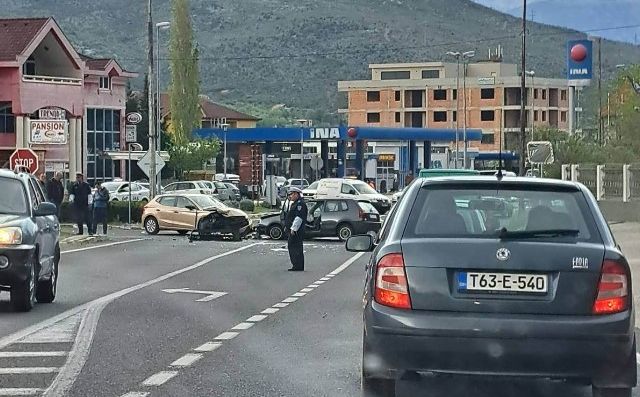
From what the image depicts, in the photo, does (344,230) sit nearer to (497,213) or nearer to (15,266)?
(15,266)

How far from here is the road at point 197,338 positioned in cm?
978

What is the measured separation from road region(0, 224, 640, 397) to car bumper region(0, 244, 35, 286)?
0.43 metres

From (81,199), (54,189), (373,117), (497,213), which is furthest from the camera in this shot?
(373,117)

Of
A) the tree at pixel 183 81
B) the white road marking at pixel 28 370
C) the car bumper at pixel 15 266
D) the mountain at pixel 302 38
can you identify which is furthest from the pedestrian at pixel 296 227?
the mountain at pixel 302 38

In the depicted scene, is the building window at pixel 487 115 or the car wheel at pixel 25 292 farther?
the building window at pixel 487 115

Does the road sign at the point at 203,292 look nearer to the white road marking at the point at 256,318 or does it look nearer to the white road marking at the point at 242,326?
the white road marking at the point at 256,318

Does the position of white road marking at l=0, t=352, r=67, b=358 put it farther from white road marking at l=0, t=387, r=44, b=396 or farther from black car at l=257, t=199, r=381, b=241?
black car at l=257, t=199, r=381, b=241

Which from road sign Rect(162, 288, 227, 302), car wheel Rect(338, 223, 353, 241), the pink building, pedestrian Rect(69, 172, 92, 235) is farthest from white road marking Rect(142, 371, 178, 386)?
the pink building

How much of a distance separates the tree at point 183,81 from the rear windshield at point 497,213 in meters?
85.2

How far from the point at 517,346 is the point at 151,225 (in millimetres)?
36327

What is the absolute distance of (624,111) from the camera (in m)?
77.8

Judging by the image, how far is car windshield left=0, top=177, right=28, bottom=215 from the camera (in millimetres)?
16281

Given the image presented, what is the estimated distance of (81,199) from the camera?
3716 centimetres

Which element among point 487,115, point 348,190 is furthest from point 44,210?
point 487,115
